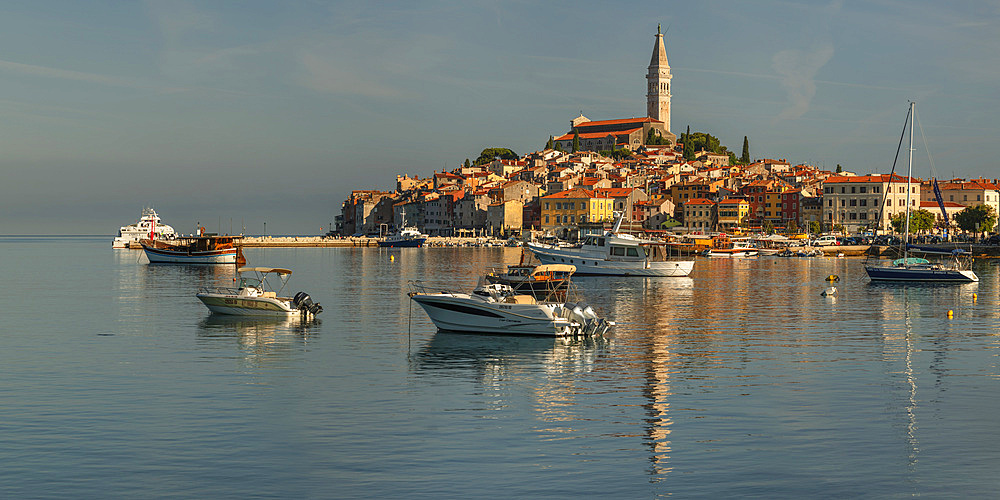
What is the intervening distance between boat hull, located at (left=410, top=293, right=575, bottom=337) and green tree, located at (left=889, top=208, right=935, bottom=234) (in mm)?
121301

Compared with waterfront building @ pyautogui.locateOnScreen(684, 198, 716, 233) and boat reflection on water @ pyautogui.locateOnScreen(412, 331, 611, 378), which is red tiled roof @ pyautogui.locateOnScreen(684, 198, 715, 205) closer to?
waterfront building @ pyautogui.locateOnScreen(684, 198, 716, 233)

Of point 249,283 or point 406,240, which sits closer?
point 249,283

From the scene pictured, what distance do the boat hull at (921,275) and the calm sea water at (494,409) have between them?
27.2 m

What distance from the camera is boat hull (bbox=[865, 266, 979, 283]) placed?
212 ft

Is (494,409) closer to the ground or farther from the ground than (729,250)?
closer to the ground

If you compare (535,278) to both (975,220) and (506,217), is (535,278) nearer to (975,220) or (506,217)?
(975,220)

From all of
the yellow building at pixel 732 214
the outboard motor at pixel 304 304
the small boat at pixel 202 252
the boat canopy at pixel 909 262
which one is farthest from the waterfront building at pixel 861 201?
the outboard motor at pixel 304 304

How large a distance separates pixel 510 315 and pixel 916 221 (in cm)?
12900

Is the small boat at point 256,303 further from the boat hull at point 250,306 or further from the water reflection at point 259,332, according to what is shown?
the water reflection at point 259,332

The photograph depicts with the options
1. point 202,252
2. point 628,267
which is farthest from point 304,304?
point 202,252

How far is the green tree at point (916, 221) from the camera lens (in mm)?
141125

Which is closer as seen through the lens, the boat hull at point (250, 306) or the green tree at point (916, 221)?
the boat hull at point (250, 306)

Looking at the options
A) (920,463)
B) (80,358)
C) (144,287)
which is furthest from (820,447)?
(144,287)

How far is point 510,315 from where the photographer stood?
3178 cm
